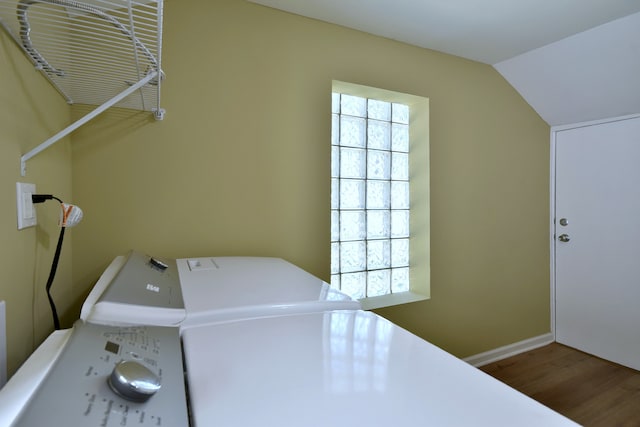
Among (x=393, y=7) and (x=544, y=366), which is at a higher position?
(x=393, y=7)

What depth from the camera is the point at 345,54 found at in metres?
2.01

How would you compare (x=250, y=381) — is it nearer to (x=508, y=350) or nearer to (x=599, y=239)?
(x=508, y=350)

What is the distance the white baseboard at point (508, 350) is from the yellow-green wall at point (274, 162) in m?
0.06

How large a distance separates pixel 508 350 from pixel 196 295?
2652mm

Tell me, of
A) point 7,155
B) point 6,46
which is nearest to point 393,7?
point 6,46

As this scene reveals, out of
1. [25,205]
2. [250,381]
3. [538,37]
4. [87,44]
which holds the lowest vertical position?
[250,381]

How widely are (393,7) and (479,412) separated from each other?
6.31 feet

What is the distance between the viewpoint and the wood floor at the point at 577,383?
2.01 metres

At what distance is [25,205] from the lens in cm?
86

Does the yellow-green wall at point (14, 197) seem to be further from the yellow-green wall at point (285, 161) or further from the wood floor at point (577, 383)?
the wood floor at point (577, 383)

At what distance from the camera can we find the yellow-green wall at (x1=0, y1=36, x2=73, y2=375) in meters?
0.77

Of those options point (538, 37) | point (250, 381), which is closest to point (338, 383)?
point (250, 381)

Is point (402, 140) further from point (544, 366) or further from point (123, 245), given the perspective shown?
point (544, 366)

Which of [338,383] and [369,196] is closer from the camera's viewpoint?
[338,383]
